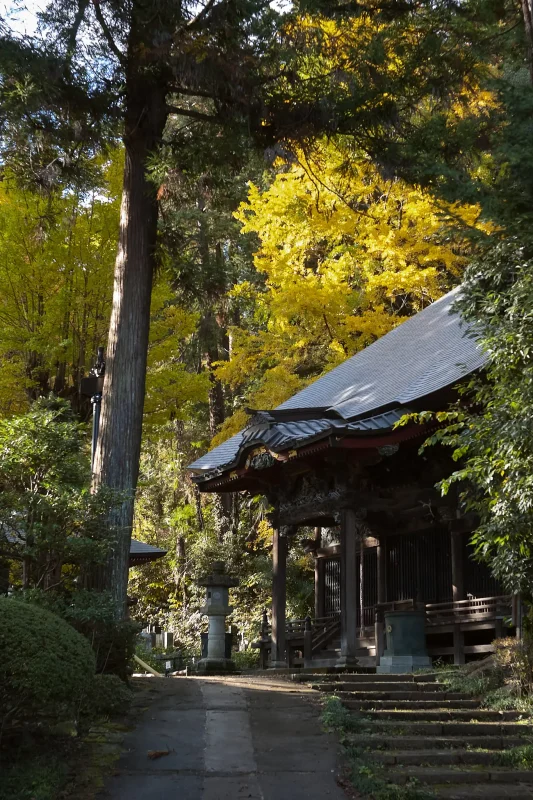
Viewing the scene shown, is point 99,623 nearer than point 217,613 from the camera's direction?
Yes

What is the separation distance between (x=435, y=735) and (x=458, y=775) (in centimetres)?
147

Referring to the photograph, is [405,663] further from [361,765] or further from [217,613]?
[361,765]

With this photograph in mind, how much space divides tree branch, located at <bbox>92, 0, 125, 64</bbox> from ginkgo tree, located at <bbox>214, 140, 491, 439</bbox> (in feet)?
27.6

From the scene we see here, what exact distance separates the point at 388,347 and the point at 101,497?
9969 mm

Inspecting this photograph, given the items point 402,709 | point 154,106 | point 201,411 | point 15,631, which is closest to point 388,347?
point 154,106

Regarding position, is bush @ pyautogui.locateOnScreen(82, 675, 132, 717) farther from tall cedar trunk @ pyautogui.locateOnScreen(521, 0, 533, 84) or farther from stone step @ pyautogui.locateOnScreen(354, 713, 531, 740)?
tall cedar trunk @ pyautogui.locateOnScreen(521, 0, 533, 84)

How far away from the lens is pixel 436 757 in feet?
28.6

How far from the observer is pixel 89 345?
773 inches

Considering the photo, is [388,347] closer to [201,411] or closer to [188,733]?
[188,733]

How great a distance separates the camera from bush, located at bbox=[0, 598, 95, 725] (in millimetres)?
7137

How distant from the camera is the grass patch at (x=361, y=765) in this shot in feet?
24.6

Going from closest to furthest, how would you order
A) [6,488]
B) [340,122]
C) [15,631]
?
[15,631], [6,488], [340,122]

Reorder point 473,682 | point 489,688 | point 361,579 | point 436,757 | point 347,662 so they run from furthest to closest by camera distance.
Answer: point 361,579 < point 347,662 < point 473,682 < point 489,688 < point 436,757

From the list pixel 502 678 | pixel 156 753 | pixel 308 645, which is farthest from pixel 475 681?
pixel 308 645
